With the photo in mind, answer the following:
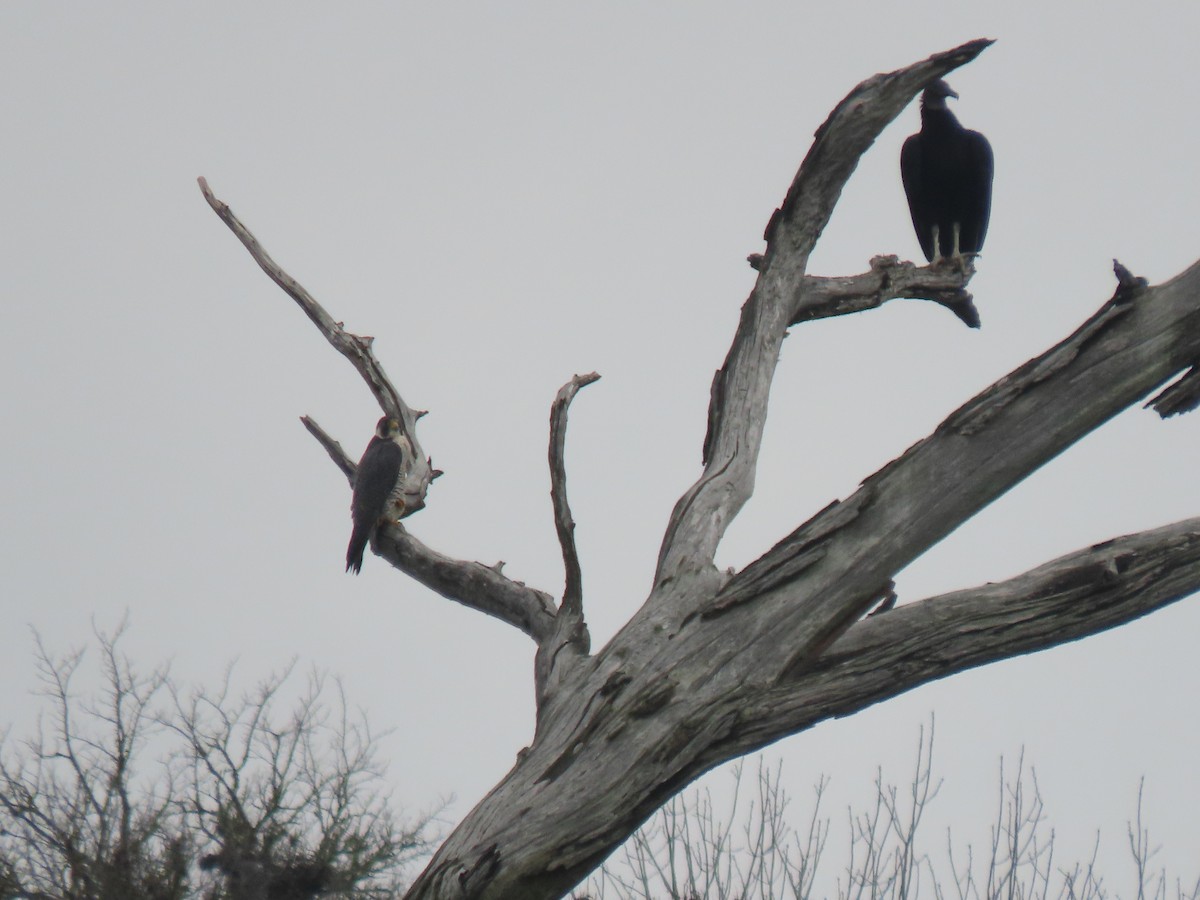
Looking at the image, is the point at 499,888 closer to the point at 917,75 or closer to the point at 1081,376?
the point at 1081,376

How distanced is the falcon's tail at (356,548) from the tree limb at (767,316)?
2.52 metres

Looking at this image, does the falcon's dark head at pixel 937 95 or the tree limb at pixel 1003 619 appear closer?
the tree limb at pixel 1003 619

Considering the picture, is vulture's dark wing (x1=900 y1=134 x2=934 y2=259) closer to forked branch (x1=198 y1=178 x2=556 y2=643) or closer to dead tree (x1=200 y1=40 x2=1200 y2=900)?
forked branch (x1=198 y1=178 x2=556 y2=643)

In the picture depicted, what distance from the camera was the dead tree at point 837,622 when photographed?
2.41 metres

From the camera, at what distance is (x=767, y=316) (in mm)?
3430

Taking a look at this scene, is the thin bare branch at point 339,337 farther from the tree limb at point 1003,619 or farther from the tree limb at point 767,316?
the tree limb at point 1003,619

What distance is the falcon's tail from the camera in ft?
18.3

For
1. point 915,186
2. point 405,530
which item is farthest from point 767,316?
point 915,186

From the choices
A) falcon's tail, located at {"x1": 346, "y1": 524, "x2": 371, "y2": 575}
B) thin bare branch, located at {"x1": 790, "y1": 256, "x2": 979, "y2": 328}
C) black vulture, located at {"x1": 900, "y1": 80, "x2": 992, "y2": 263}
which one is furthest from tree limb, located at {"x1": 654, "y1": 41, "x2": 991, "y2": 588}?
black vulture, located at {"x1": 900, "y1": 80, "x2": 992, "y2": 263}

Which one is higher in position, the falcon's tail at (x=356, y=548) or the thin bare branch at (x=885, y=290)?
the falcon's tail at (x=356, y=548)

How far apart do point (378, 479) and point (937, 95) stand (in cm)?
377

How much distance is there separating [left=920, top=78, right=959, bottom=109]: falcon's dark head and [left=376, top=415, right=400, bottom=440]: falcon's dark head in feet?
11.0

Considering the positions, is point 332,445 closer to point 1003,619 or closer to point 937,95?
point 1003,619

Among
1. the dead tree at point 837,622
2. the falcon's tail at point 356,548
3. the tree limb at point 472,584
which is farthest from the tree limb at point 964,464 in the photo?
the falcon's tail at point 356,548
